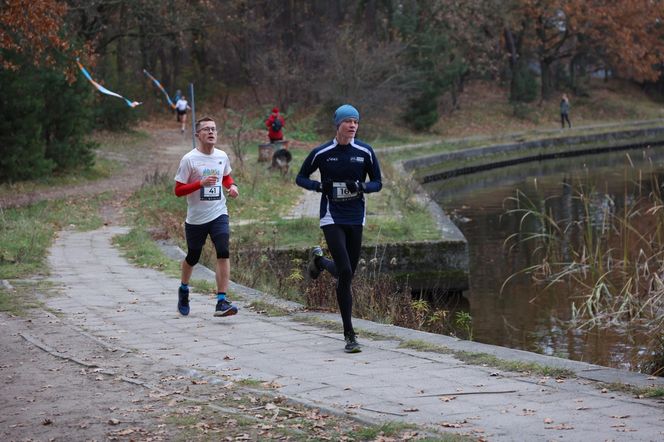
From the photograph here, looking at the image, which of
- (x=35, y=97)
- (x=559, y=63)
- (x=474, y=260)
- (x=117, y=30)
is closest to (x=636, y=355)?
(x=474, y=260)

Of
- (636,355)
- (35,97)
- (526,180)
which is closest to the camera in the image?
A: (636,355)

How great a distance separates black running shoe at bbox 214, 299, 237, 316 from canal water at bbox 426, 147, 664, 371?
3572 millimetres

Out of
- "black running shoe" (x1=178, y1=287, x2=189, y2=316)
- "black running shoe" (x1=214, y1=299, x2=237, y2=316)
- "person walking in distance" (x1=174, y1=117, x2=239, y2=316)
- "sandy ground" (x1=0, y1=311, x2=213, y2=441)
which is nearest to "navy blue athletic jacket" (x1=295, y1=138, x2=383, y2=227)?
"person walking in distance" (x1=174, y1=117, x2=239, y2=316)

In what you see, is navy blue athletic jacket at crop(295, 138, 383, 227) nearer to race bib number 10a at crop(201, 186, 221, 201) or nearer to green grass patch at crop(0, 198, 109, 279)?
race bib number 10a at crop(201, 186, 221, 201)

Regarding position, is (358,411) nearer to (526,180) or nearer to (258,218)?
(258,218)

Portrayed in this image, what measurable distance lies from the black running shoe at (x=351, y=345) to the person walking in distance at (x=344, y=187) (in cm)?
25

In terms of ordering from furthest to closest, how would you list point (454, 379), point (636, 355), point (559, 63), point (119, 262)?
point (559, 63), point (119, 262), point (636, 355), point (454, 379)

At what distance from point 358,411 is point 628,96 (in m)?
55.2

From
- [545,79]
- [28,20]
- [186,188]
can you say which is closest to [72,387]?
[186,188]

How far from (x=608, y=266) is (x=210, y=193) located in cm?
588

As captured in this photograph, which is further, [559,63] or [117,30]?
[559,63]

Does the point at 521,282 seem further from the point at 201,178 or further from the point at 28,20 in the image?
the point at 28,20

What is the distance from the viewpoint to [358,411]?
20.3 ft

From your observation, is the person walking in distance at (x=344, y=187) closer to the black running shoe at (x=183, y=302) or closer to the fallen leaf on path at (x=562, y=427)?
the black running shoe at (x=183, y=302)
